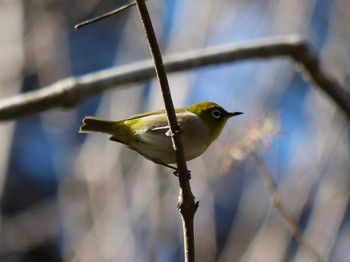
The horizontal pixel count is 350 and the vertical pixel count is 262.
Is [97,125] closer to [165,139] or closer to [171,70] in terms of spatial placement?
[165,139]

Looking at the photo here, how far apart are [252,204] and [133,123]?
211 centimetres

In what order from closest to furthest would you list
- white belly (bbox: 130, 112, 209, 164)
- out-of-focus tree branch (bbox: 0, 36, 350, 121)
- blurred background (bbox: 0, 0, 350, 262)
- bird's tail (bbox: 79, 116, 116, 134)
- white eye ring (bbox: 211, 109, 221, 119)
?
1. white belly (bbox: 130, 112, 209, 164)
2. bird's tail (bbox: 79, 116, 116, 134)
3. white eye ring (bbox: 211, 109, 221, 119)
4. out-of-focus tree branch (bbox: 0, 36, 350, 121)
5. blurred background (bbox: 0, 0, 350, 262)

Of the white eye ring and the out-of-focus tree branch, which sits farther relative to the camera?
the out-of-focus tree branch

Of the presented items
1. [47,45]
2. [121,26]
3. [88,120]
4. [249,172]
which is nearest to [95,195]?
[249,172]

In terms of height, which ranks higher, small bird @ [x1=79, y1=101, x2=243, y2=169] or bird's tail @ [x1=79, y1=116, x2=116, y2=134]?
bird's tail @ [x1=79, y1=116, x2=116, y2=134]

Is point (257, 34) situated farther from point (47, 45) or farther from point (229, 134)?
point (47, 45)

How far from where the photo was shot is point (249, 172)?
4.87m

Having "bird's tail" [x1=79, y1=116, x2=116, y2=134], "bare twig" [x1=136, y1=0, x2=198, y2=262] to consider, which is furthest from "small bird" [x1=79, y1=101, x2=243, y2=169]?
"bare twig" [x1=136, y1=0, x2=198, y2=262]

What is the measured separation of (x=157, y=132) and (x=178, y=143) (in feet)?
1.58

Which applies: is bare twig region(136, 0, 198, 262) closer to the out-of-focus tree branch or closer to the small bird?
the small bird

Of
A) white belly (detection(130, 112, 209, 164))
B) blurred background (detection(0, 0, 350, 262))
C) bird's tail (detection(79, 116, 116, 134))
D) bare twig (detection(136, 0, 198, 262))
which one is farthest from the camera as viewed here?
blurred background (detection(0, 0, 350, 262))

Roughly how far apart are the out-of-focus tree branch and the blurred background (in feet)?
0.34

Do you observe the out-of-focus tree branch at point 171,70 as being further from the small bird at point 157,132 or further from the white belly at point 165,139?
the white belly at point 165,139

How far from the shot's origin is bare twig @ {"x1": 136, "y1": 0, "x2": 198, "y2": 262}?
199cm
